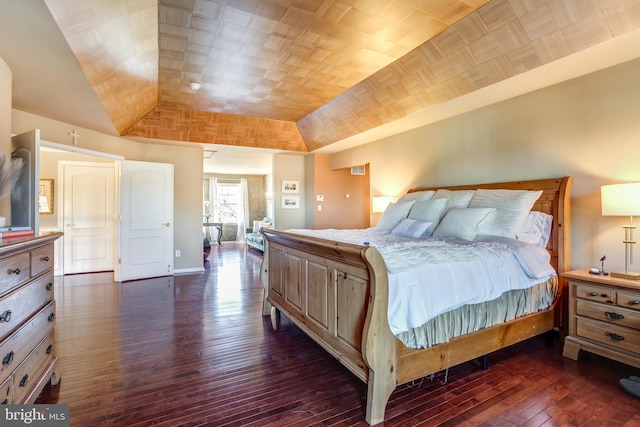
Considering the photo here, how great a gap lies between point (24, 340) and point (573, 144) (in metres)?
4.31

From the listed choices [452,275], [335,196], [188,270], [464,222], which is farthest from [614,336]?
[188,270]

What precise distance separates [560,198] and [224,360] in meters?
3.27

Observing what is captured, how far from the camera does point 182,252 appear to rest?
5727mm

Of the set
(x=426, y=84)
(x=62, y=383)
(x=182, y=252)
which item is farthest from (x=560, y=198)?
(x=182, y=252)

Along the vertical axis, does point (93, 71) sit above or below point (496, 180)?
above

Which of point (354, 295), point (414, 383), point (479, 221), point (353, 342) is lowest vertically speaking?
point (414, 383)

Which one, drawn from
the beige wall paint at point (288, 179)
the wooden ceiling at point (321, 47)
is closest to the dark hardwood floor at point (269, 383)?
the wooden ceiling at point (321, 47)

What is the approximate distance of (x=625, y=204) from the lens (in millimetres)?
2229

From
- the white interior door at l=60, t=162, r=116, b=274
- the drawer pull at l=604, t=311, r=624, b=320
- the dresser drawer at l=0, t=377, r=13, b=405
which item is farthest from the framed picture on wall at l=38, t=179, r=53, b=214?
the drawer pull at l=604, t=311, r=624, b=320

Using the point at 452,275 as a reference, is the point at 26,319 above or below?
below

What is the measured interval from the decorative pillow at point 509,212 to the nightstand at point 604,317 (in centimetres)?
54

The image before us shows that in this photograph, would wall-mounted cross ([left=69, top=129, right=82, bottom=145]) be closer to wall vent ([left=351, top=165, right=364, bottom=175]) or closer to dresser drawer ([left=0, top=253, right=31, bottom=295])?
dresser drawer ([left=0, top=253, right=31, bottom=295])

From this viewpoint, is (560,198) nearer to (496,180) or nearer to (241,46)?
(496,180)

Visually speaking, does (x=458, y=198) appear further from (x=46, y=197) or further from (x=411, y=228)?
(x=46, y=197)
